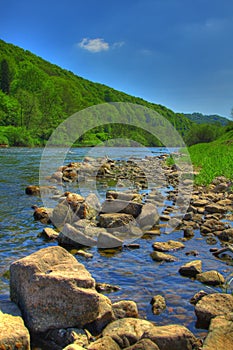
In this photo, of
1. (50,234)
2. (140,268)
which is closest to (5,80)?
(50,234)

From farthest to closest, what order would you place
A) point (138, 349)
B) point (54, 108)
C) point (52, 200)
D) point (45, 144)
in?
point (54, 108), point (45, 144), point (52, 200), point (138, 349)

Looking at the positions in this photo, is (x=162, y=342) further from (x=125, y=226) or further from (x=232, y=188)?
(x=232, y=188)

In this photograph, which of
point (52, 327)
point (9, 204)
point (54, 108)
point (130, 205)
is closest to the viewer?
point (52, 327)

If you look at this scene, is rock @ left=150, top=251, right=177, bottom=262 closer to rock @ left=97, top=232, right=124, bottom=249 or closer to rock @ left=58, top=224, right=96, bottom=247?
rock @ left=97, top=232, right=124, bottom=249

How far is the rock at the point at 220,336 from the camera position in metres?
2.94

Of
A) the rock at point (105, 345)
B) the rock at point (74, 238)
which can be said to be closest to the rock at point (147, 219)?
the rock at point (74, 238)

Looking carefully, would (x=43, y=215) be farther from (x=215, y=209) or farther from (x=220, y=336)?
(x=220, y=336)

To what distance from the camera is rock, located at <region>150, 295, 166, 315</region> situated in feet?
13.3

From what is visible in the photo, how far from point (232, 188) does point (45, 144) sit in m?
54.4

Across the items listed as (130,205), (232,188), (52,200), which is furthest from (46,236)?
(232,188)

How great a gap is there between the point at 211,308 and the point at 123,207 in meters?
4.95

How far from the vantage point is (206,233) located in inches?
288

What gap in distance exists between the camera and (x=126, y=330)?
11.1 feet

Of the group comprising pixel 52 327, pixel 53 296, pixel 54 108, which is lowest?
pixel 52 327
